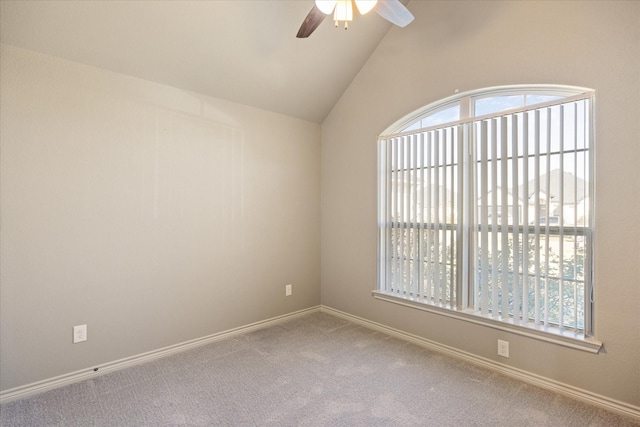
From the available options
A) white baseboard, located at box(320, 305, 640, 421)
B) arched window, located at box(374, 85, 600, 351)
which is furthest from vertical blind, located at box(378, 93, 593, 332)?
white baseboard, located at box(320, 305, 640, 421)

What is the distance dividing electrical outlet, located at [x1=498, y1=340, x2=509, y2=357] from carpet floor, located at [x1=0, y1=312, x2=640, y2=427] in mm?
160

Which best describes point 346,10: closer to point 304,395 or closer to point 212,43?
point 212,43

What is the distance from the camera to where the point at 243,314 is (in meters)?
3.31

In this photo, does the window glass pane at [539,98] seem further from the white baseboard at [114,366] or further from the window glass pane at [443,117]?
the white baseboard at [114,366]

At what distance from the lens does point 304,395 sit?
2.20 meters

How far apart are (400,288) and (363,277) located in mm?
456

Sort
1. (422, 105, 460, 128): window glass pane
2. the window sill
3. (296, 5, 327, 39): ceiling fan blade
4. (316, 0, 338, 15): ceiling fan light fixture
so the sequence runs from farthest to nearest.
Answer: (422, 105, 460, 128): window glass pane < the window sill < (296, 5, 327, 39): ceiling fan blade < (316, 0, 338, 15): ceiling fan light fixture

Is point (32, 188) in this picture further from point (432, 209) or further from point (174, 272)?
point (432, 209)

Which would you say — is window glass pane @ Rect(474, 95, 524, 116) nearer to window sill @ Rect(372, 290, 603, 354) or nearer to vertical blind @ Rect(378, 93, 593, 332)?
vertical blind @ Rect(378, 93, 593, 332)

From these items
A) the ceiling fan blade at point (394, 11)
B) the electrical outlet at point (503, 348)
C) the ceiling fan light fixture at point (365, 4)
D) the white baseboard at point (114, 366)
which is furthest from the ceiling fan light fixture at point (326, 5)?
the white baseboard at point (114, 366)

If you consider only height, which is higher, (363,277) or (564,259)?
(564,259)

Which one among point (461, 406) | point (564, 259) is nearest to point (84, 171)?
point (461, 406)

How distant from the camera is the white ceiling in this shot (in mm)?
2137

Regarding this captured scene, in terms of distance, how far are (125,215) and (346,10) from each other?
2.18 m
